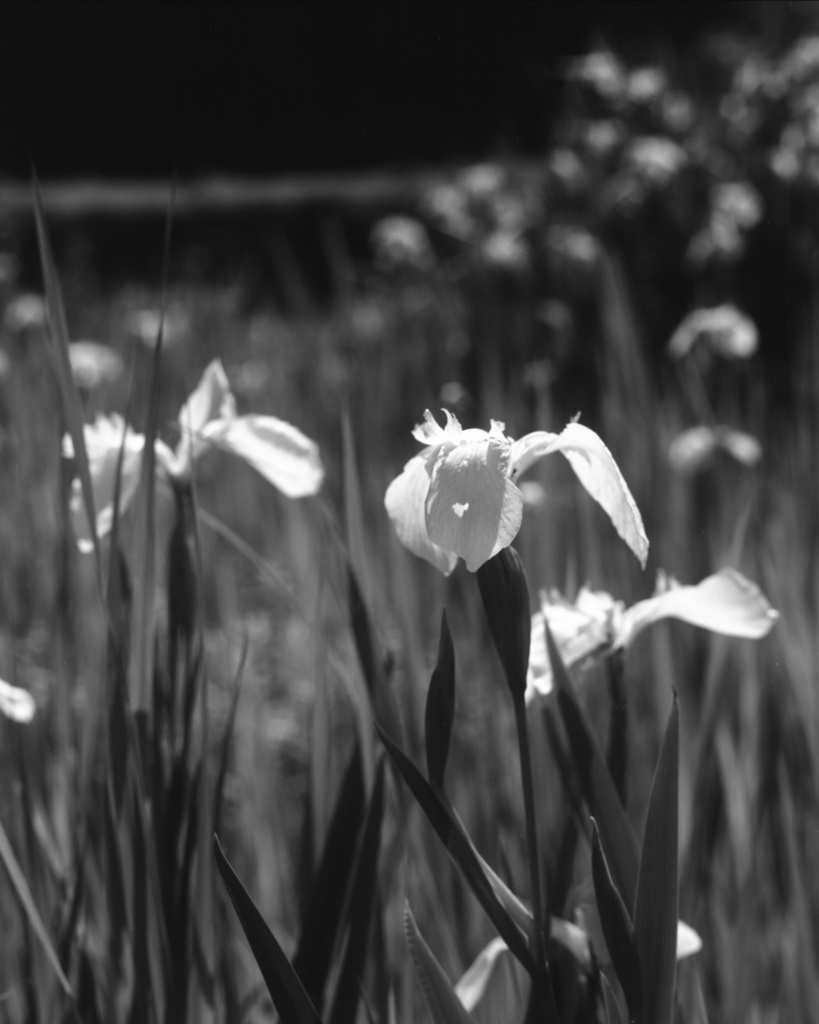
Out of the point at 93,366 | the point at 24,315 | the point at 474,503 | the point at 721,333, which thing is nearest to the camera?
the point at 474,503

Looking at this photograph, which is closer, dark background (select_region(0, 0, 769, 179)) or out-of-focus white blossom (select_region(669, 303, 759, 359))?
dark background (select_region(0, 0, 769, 179))

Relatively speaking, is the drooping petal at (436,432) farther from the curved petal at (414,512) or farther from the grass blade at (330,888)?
the grass blade at (330,888)

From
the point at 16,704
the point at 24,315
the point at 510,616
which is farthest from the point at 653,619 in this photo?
the point at 24,315

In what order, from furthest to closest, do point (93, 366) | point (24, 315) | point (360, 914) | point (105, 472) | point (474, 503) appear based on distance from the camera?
point (24, 315)
point (93, 366)
point (105, 472)
point (360, 914)
point (474, 503)

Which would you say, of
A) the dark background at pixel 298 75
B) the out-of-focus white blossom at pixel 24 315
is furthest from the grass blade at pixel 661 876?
the out-of-focus white blossom at pixel 24 315

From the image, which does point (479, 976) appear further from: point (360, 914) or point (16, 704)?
point (16, 704)

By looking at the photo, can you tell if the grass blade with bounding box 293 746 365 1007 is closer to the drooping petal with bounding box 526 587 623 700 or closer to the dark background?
the drooping petal with bounding box 526 587 623 700

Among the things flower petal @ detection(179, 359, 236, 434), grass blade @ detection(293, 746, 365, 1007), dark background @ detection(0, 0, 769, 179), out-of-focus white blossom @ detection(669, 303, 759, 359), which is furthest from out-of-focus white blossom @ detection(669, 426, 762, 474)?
grass blade @ detection(293, 746, 365, 1007)
